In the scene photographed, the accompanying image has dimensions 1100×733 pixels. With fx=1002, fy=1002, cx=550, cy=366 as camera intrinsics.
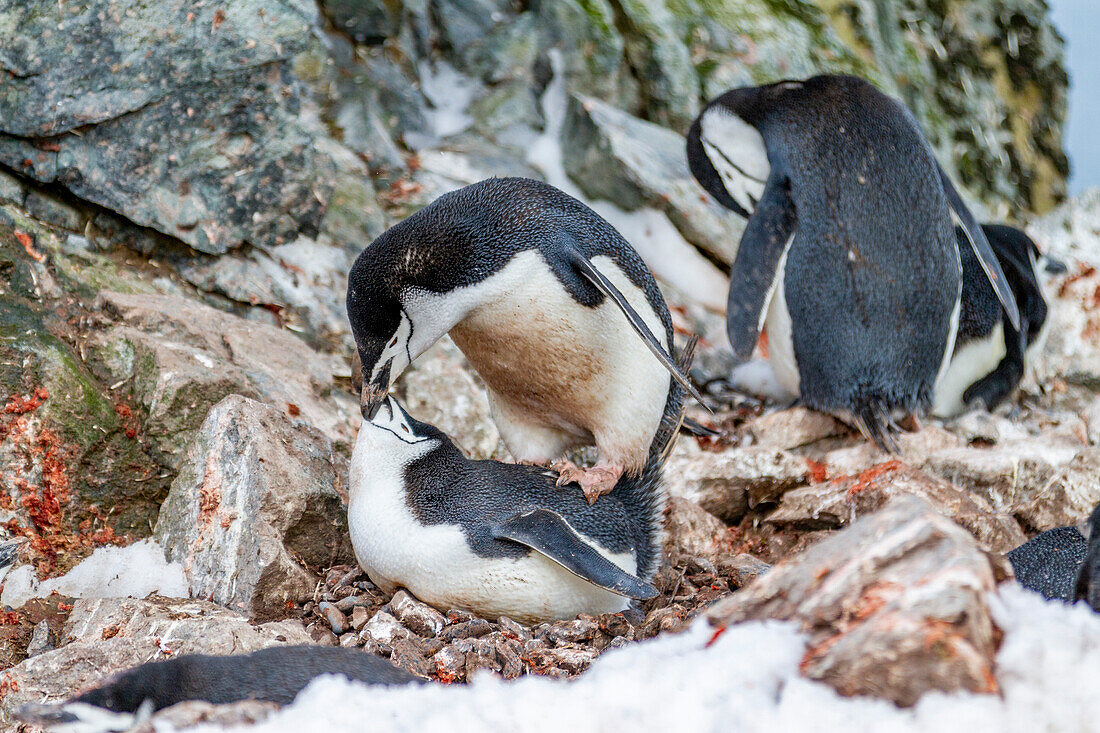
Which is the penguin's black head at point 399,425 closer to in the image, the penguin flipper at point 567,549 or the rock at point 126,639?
the penguin flipper at point 567,549

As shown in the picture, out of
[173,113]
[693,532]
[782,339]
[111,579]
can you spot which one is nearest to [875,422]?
[782,339]

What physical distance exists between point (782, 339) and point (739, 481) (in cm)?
110

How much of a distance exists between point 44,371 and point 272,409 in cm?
57

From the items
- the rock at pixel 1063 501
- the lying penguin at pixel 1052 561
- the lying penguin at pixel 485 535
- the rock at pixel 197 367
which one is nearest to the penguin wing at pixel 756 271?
the rock at pixel 1063 501

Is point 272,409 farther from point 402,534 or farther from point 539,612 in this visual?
point 539,612

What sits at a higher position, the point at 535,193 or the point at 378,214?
the point at 535,193

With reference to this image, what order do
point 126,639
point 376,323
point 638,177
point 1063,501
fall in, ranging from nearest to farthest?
point 126,639
point 376,323
point 1063,501
point 638,177

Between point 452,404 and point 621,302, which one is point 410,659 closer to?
point 621,302

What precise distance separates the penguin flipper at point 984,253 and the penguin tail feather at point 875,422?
0.60 metres

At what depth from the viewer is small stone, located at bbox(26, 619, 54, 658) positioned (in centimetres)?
212

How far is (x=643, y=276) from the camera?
2844 mm

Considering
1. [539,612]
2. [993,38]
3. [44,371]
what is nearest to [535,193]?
[539,612]

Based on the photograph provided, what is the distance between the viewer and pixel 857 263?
3.73m

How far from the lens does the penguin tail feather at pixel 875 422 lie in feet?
11.6
